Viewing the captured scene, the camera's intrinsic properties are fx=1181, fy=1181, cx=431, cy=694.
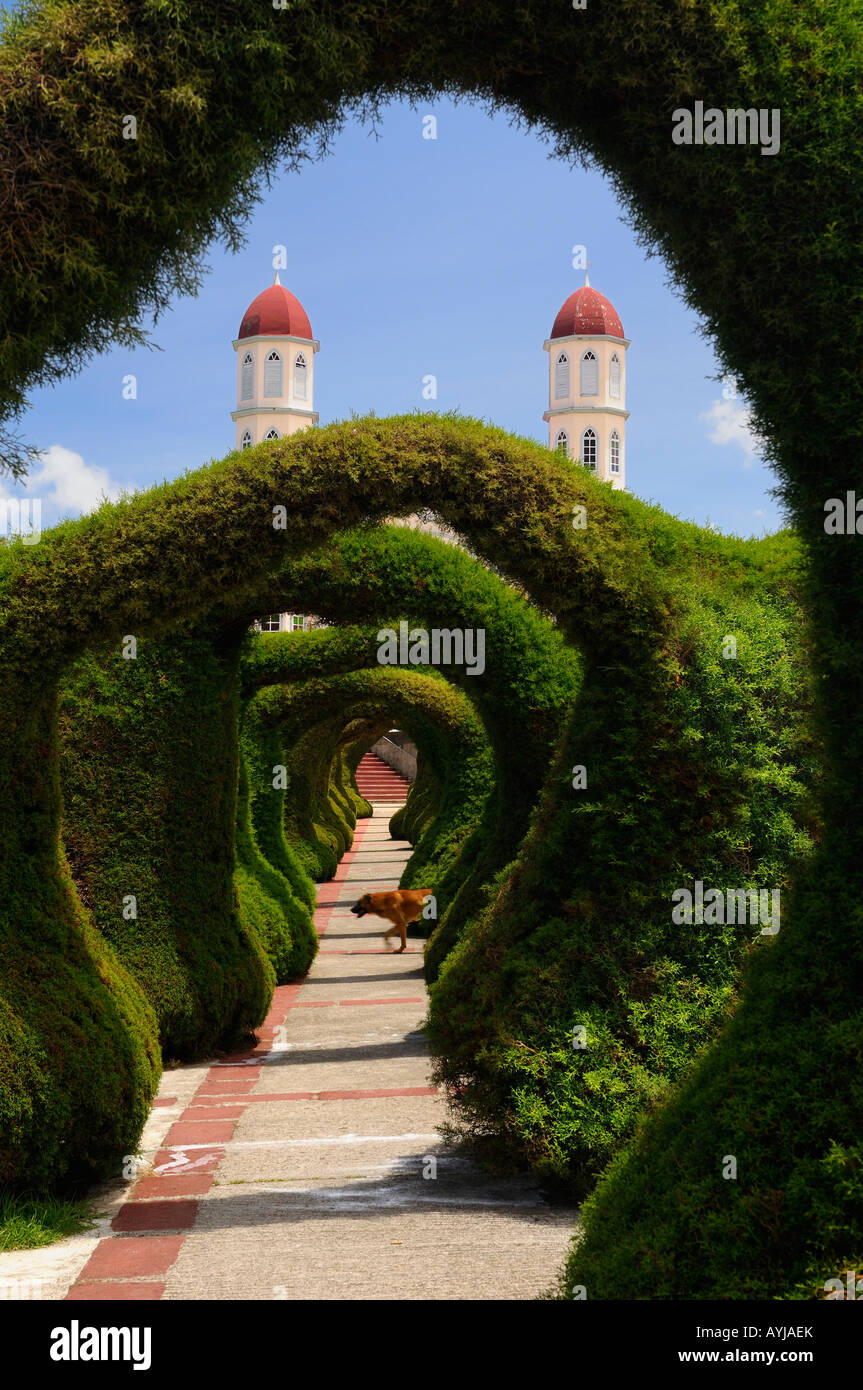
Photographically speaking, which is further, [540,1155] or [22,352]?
[540,1155]

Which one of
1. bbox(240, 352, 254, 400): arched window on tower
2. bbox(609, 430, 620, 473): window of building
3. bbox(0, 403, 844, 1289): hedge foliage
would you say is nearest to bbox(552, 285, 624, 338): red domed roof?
bbox(609, 430, 620, 473): window of building

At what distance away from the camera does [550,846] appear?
634 centimetres

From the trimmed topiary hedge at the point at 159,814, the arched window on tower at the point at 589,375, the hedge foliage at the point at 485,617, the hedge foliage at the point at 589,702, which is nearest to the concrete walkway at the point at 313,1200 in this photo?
the hedge foliage at the point at 589,702

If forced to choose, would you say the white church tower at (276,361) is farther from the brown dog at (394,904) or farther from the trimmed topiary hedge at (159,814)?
the trimmed topiary hedge at (159,814)

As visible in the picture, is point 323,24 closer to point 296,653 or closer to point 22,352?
point 22,352

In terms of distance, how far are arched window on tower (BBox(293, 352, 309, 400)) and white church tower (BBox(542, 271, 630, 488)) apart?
10.9 metres

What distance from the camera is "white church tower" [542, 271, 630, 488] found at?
5181 cm

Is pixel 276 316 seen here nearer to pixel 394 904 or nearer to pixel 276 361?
pixel 276 361

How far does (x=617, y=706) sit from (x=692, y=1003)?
1552 millimetres

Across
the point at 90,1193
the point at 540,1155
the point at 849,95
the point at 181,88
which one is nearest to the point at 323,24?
the point at 181,88

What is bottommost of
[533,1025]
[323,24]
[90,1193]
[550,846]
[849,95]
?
[90,1193]

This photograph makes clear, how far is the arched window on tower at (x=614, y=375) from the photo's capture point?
171 ft

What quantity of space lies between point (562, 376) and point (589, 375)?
1.31 meters

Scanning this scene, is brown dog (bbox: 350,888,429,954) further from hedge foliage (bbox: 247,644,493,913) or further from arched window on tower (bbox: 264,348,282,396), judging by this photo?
arched window on tower (bbox: 264,348,282,396)
